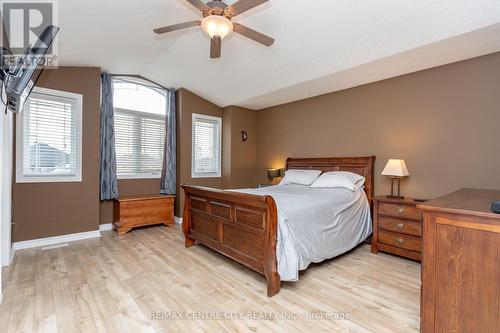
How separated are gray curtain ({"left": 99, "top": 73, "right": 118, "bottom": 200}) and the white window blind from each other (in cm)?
22

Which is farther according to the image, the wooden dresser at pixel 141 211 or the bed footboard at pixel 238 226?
the wooden dresser at pixel 141 211

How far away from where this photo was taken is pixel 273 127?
17.5 feet

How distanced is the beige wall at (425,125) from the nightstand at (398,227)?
58cm

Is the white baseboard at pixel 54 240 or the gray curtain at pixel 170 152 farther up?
the gray curtain at pixel 170 152

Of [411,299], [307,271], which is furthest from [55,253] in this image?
[411,299]

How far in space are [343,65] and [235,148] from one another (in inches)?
111

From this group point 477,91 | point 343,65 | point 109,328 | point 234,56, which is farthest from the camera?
point 234,56

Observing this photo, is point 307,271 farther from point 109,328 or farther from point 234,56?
point 234,56

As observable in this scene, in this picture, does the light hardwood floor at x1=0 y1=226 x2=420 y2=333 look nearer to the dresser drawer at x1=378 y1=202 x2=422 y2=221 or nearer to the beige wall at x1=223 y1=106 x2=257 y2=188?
the dresser drawer at x1=378 y1=202 x2=422 y2=221

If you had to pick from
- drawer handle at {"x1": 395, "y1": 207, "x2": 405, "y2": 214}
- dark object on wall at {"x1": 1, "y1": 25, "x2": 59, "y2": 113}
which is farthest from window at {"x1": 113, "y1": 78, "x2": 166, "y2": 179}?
drawer handle at {"x1": 395, "y1": 207, "x2": 405, "y2": 214}

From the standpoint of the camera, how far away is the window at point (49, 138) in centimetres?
341

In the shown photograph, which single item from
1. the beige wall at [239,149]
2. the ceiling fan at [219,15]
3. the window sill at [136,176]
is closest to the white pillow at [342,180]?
the beige wall at [239,149]

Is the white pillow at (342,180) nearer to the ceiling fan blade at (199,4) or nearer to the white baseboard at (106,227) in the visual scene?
the ceiling fan blade at (199,4)

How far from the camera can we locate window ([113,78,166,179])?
4.44 meters
